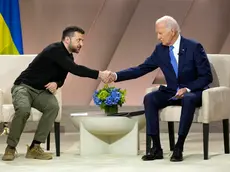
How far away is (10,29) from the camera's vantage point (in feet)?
24.7

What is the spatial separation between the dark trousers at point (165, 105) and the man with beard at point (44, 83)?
518mm

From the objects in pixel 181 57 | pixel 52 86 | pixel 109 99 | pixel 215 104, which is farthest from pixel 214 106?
pixel 52 86

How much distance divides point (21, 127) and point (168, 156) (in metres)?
1.21

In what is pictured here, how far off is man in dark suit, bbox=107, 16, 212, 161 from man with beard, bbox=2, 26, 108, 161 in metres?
0.54

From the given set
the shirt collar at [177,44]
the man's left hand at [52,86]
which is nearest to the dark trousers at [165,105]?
the shirt collar at [177,44]

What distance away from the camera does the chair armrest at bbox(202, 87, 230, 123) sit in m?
5.06

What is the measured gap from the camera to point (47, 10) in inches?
372

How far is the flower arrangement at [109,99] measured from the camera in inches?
210

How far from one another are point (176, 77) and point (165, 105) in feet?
0.81

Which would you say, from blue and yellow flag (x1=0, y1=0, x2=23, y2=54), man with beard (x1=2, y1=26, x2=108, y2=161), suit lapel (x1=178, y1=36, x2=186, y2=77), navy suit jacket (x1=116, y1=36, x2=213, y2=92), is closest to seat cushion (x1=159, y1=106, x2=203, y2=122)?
navy suit jacket (x1=116, y1=36, x2=213, y2=92)

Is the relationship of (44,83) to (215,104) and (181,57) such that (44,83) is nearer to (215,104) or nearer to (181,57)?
(181,57)

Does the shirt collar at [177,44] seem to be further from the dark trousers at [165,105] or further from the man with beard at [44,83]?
the man with beard at [44,83]

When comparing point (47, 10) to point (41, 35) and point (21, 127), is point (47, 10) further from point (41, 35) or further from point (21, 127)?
point (21, 127)

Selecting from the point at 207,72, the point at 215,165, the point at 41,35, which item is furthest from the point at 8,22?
the point at 215,165
